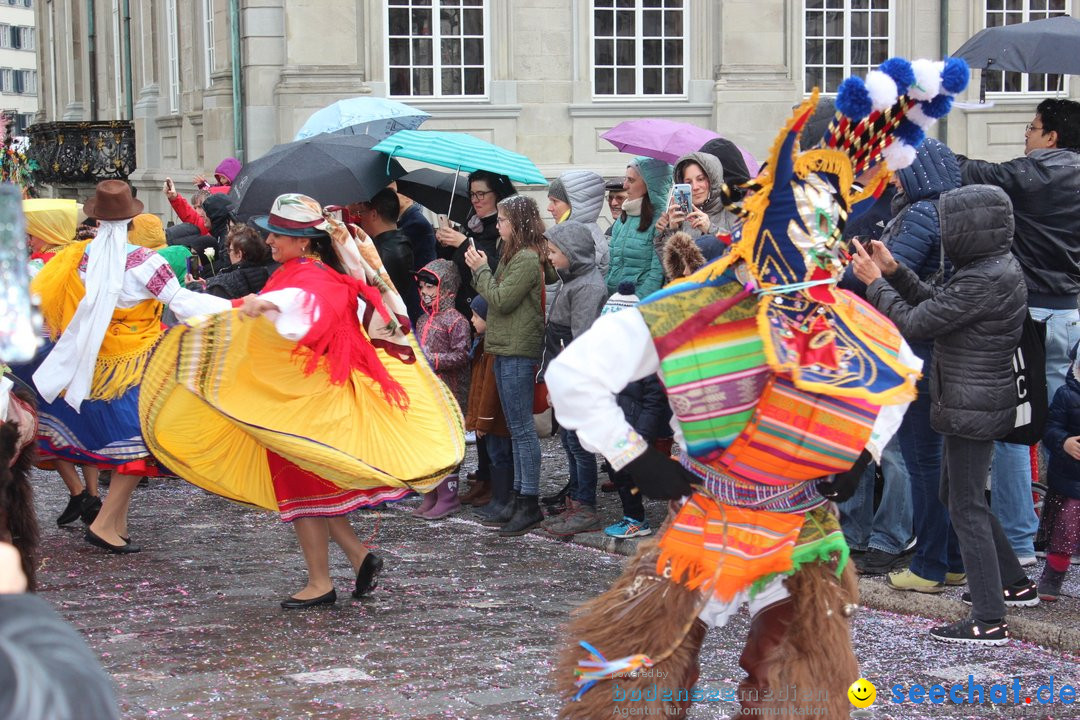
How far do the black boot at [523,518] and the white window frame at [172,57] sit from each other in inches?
646

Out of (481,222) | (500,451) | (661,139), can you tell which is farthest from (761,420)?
(661,139)

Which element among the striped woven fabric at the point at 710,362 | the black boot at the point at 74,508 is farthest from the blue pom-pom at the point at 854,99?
the black boot at the point at 74,508

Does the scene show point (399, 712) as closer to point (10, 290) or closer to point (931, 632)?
point (931, 632)

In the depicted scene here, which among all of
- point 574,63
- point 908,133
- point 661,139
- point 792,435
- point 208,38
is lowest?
point 792,435

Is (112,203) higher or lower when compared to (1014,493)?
higher

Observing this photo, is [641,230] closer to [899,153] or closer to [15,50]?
[899,153]

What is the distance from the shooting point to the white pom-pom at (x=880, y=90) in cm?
395

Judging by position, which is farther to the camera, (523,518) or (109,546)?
(523,518)

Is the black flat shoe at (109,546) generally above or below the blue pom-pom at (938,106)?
below

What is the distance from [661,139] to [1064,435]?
14.4 feet

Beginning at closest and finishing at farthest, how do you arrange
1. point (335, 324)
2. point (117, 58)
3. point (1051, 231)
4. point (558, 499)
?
point (335, 324), point (1051, 231), point (558, 499), point (117, 58)

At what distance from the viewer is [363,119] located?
11.1m

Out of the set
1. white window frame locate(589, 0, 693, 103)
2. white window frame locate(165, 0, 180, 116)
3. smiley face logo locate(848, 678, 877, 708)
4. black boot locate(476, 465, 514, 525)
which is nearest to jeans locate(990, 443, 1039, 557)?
smiley face logo locate(848, 678, 877, 708)

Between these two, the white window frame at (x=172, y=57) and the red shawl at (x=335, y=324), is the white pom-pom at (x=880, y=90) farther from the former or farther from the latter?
the white window frame at (x=172, y=57)
